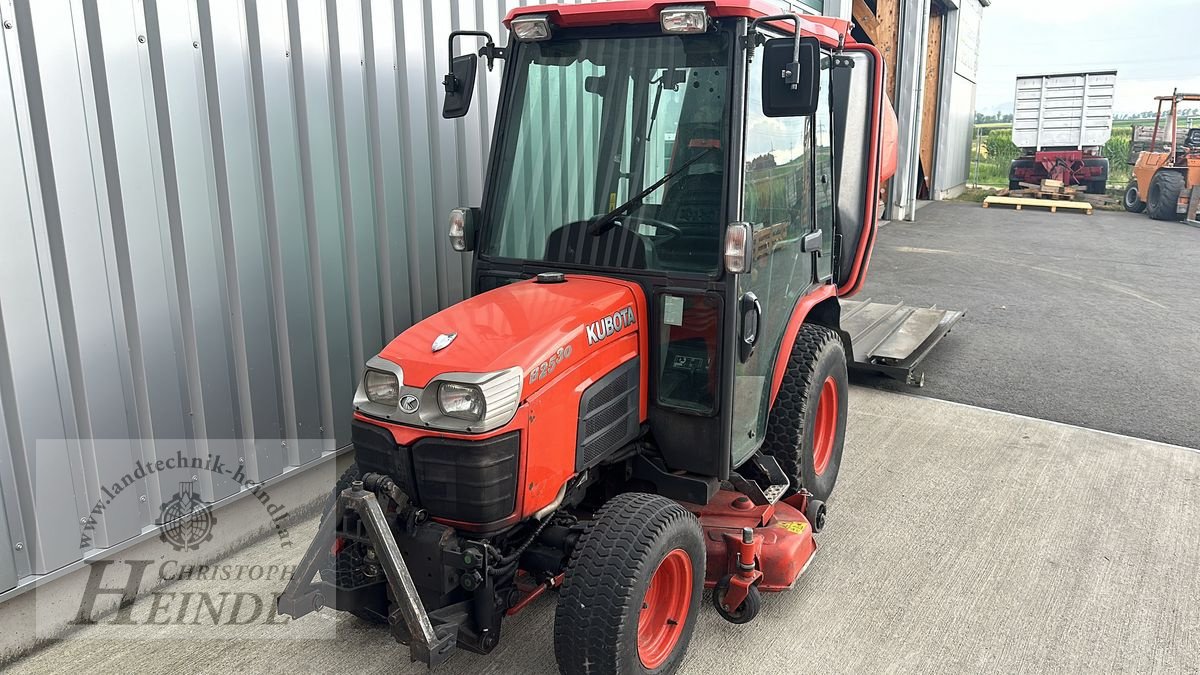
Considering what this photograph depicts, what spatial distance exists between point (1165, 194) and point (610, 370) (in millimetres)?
16536

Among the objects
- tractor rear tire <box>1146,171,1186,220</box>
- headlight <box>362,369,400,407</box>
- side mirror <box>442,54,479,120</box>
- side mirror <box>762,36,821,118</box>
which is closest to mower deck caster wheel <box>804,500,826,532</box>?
side mirror <box>762,36,821,118</box>

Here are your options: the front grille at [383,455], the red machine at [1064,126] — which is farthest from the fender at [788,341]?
the red machine at [1064,126]

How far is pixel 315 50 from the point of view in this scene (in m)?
3.71

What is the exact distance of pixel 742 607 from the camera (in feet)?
10.2

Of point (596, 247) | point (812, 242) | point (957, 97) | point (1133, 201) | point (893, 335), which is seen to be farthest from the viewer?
point (957, 97)

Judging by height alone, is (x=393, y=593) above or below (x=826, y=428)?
above

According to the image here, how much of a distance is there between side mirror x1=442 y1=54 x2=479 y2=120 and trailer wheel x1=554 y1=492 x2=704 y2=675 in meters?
1.69

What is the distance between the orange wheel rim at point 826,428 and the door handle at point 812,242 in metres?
0.73

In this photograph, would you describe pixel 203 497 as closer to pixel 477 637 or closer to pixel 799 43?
pixel 477 637

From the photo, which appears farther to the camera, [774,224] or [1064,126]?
[1064,126]

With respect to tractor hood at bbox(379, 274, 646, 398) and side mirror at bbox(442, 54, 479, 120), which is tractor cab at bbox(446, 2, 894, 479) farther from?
tractor hood at bbox(379, 274, 646, 398)

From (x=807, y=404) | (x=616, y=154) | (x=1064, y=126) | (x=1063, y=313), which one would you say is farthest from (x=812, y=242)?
(x=1064, y=126)

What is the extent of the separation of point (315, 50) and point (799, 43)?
2178 millimetres

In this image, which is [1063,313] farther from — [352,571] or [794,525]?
[352,571]
